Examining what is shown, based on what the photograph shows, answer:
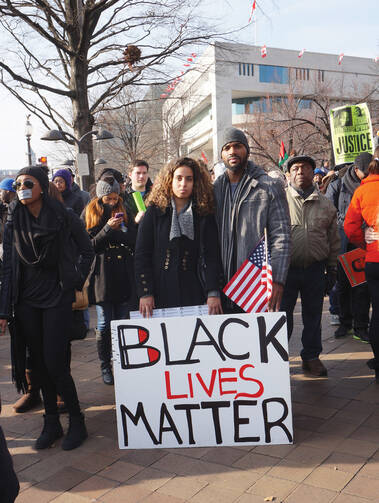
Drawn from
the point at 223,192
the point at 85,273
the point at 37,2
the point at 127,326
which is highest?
the point at 37,2

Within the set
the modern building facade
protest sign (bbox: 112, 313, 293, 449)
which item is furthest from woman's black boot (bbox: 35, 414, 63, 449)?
the modern building facade

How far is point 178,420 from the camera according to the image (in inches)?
141

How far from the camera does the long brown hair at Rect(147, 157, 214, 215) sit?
12.8 ft

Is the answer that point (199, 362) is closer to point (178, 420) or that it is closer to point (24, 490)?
point (178, 420)

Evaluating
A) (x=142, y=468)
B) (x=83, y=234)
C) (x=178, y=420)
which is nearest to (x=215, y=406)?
(x=178, y=420)

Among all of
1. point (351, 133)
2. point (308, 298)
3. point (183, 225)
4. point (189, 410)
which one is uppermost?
point (351, 133)

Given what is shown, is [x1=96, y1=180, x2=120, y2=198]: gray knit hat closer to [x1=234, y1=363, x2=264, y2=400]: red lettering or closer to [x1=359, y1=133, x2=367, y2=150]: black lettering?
[x1=234, y1=363, x2=264, y2=400]: red lettering

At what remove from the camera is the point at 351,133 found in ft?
24.4

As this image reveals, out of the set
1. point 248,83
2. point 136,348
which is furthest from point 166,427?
point 248,83

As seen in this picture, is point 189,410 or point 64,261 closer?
point 189,410

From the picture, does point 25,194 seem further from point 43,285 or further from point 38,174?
point 43,285

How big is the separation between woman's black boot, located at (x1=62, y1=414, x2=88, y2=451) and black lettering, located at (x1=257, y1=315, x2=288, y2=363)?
Result: 146 centimetres

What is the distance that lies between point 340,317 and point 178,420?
3.52 m

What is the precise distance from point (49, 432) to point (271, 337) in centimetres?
178
